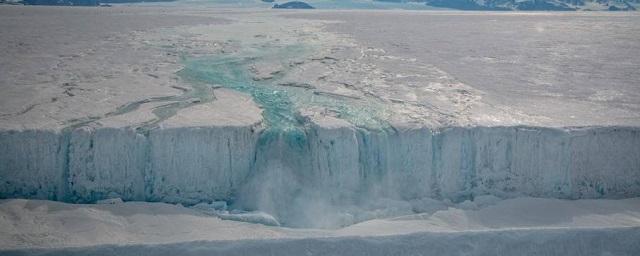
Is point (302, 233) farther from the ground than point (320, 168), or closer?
closer

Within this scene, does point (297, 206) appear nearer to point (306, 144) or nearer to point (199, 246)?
point (306, 144)

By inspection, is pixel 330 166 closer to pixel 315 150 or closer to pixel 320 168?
pixel 320 168

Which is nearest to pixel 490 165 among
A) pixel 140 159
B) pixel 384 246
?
pixel 384 246

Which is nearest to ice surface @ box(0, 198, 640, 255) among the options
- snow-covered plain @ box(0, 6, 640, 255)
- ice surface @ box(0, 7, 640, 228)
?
snow-covered plain @ box(0, 6, 640, 255)

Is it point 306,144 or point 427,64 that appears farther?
point 427,64

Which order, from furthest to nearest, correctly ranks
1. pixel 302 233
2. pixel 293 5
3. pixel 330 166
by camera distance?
pixel 293 5 < pixel 330 166 < pixel 302 233

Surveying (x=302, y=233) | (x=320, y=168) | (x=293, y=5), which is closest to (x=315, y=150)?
(x=320, y=168)

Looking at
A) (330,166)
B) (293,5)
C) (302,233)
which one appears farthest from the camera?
(293,5)

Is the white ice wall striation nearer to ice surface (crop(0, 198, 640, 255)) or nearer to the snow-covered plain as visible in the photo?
the snow-covered plain
